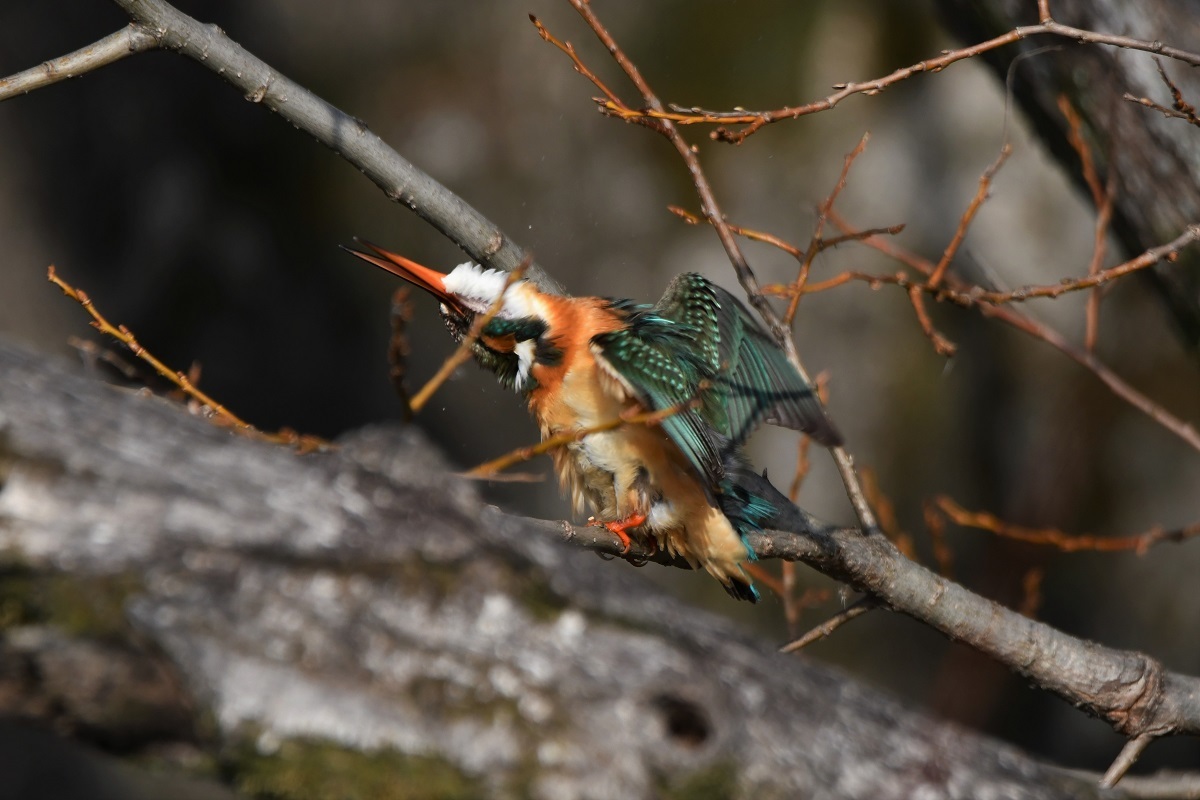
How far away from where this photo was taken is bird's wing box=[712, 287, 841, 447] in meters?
2.62

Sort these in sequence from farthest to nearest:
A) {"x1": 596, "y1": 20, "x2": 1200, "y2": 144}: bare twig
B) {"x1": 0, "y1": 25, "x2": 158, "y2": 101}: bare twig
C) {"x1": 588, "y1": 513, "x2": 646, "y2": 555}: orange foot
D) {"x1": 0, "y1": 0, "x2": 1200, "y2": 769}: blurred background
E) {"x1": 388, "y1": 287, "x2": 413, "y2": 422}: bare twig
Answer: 1. {"x1": 0, "y1": 0, "x2": 1200, "y2": 769}: blurred background
2. {"x1": 588, "y1": 513, "x2": 646, "y2": 555}: orange foot
3. {"x1": 0, "y1": 25, "x2": 158, "y2": 101}: bare twig
4. {"x1": 596, "y1": 20, "x2": 1200, "y2": 144}: bare twig
5. {"x1": 388, "y1": 287, "x2": 413, "y2": 422}: bare twig

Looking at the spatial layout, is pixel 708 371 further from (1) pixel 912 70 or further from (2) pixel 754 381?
(1) pixel 912 70

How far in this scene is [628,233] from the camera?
603cm

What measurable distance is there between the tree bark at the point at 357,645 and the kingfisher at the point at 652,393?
4.33ft

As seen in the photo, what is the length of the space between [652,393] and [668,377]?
7cm

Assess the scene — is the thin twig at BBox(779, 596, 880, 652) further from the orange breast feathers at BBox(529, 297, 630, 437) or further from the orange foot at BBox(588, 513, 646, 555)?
the orange breast feathers at BBox(529, 297, 630, 437)

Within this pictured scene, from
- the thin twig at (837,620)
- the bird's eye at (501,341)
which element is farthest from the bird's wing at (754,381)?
Answer: the bird's eye at (501,341)

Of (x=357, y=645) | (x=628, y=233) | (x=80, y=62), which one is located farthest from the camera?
(x=628, y=233)

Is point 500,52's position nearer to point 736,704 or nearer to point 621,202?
point 621,202

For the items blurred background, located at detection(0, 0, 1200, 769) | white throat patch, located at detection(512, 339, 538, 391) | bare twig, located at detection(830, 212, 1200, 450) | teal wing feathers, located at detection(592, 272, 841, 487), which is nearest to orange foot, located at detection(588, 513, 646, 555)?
teal wing feathers, located at detection(592, 272, 841, 487)

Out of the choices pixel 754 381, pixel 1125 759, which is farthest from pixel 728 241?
pixel 1125 759

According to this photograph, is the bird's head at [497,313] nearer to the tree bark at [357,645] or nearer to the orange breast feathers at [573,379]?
the orange breast feathers at [573,379]

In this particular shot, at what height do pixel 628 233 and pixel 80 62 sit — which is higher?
pixel 628 233

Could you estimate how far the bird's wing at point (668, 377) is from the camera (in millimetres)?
2545
